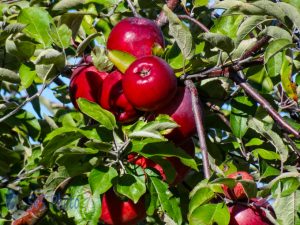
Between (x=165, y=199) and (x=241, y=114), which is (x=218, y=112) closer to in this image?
(x=241, y=114)

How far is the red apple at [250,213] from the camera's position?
137 cm

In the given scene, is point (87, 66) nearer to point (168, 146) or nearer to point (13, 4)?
point (168, 146)

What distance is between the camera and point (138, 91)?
1387mm

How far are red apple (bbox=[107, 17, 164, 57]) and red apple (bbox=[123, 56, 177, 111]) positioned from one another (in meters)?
0.10

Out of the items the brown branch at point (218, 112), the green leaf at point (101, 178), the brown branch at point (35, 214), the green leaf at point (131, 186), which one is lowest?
the brown branch at point (35, 214)

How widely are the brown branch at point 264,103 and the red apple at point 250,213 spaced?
163 millimetres

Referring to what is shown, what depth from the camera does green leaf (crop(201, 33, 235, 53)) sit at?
51.7 inches

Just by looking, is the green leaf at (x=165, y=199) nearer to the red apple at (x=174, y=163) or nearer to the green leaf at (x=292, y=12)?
the red apple at (x=174, y=163)

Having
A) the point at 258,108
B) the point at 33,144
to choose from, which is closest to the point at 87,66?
the point at 258,108

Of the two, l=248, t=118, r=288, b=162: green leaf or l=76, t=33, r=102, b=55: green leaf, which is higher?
l=76, t=33, r=102, b=55: green leaf

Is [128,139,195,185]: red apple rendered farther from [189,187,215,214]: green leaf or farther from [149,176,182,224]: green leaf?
[189,187,215,214]: green leaf

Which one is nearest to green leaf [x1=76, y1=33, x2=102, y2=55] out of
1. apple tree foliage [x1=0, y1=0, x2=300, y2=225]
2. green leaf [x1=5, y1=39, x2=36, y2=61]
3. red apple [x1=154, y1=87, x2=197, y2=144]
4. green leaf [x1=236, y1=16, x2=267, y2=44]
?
apple tree foliage [x1=0, y1=0, x2=300, y2=225]

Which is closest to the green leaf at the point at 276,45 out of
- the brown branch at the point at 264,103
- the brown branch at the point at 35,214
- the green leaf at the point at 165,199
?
the brown branch at the point at 264,103

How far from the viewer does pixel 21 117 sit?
2148 millimetres
